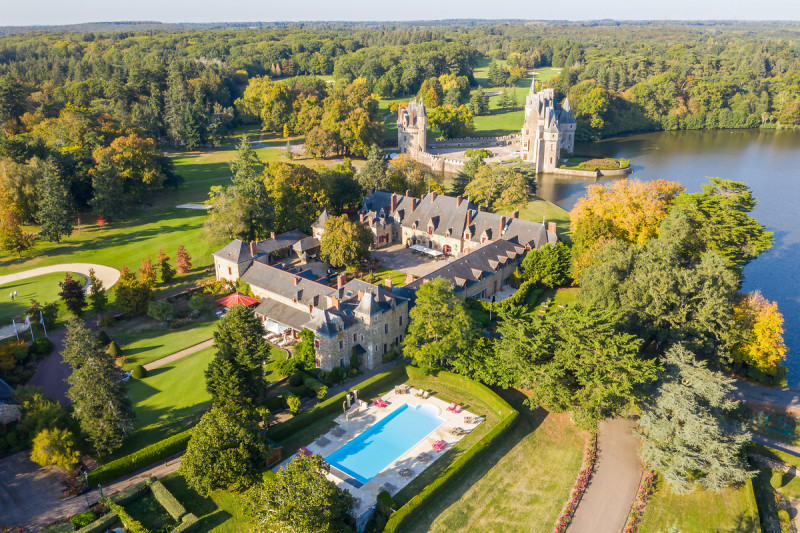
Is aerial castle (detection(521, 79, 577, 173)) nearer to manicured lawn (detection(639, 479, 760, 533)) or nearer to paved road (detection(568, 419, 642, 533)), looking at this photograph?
paved road (detection(568, 419, 642, 533))

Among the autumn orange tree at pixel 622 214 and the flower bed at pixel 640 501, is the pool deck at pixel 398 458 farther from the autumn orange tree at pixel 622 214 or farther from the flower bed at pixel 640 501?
the autumn orange tree at pixel 622 214

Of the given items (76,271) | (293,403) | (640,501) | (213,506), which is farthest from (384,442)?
(76,271)

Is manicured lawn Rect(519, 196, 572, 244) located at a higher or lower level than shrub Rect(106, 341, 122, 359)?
higher

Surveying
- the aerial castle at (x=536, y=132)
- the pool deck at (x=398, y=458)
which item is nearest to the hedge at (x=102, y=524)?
the pool deck at (x=398, y=458)

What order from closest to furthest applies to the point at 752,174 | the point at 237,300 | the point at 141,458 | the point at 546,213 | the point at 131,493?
the point at 131,493
the point at 141,458
the point at 237,300
the point at 546,213
the point at 752,174

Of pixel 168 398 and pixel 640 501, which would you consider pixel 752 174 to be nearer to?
pixel 640 501

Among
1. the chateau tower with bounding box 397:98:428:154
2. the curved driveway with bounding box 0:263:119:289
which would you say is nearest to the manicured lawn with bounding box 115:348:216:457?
the curved driveway with bounding box 0:263:119:289

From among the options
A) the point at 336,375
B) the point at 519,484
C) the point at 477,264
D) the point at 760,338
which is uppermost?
the point at 477,264

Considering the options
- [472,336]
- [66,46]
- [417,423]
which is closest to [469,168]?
[472,336]
